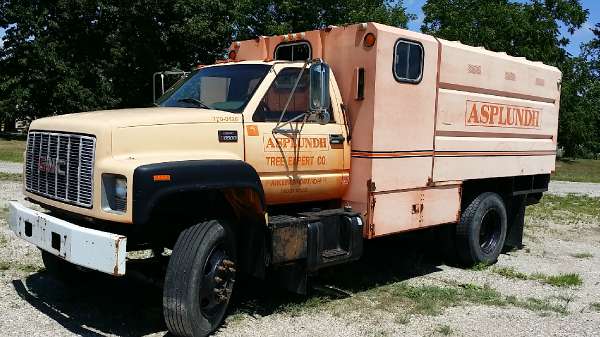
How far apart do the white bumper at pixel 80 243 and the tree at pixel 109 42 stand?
2518 cm

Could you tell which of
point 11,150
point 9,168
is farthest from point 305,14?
point 9,168

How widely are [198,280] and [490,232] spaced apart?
5252mm

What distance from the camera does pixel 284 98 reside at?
5.71 meters

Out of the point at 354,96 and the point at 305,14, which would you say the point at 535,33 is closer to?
the point at 305,14

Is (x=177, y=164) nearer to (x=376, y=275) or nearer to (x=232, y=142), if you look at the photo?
(x=232, y=142)

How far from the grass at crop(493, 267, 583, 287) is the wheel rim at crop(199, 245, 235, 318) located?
418 centimetres

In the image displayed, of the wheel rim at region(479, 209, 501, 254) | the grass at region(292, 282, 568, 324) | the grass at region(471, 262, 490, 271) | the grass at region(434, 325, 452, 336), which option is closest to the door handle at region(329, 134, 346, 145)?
the grass at region(292, 282, 568, 324)

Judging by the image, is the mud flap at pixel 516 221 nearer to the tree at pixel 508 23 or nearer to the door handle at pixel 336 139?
the door handle at pixel 336 139

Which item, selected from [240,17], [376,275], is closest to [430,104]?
[376,275]

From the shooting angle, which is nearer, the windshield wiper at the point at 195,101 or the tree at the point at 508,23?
the windshield wiper at the point at 195,101

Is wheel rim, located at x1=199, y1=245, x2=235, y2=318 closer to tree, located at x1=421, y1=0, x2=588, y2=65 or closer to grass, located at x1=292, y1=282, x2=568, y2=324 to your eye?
grass, located at x1=292, y1=282, x2=568, y2=324

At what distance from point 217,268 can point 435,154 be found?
3148mm

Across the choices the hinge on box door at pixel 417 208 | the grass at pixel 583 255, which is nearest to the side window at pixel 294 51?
the hinge on box door at pixel 417 208

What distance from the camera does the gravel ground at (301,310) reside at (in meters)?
5.32
